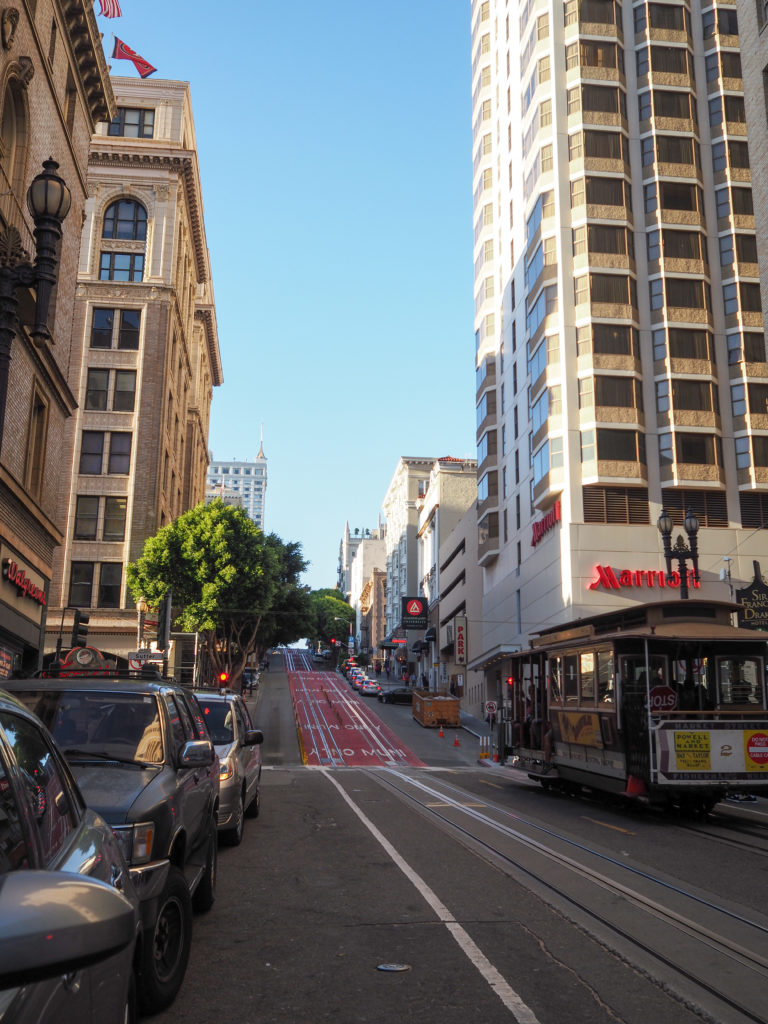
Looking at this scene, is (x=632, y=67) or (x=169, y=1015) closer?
(x=169, y=1015)

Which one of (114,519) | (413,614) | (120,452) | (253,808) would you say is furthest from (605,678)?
(413,614)

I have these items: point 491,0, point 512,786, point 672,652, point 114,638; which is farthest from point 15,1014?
point 491,0

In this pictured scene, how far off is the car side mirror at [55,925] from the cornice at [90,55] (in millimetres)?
27662

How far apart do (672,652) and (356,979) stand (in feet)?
37.0

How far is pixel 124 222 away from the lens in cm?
5528

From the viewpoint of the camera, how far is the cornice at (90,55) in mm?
25188

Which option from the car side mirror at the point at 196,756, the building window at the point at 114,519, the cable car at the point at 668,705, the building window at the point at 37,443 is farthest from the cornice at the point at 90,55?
the building window at the point at 114,519

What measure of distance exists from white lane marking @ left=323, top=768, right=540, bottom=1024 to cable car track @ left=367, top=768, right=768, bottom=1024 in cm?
103

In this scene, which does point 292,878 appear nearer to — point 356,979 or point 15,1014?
point 356,979

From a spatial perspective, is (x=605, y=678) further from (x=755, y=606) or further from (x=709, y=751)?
(x=755, y=606)

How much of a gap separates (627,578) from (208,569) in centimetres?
2089

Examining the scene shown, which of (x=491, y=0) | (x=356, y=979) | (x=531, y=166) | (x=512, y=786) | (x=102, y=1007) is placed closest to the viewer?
(x=102, y=1007)

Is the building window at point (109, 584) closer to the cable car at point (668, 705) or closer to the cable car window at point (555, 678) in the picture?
the cable car window at point (555, 678)

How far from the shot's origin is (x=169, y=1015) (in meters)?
5.48
